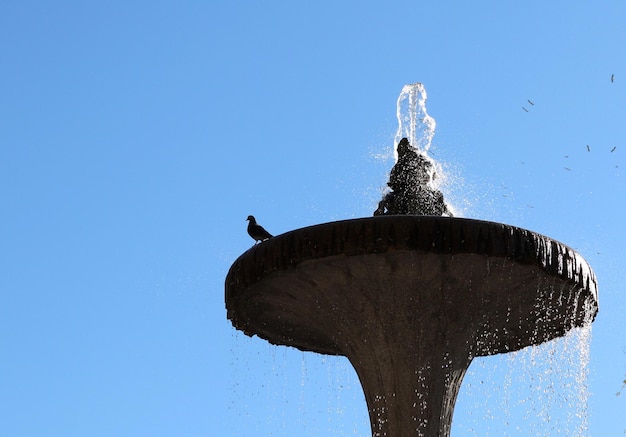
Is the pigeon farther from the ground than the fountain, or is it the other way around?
the pigeon

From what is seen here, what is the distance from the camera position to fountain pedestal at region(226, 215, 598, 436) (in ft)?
32.1

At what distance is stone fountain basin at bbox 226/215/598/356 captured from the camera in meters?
9.76

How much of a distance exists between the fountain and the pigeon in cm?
60

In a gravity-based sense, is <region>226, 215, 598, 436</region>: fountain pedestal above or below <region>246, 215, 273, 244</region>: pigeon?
below

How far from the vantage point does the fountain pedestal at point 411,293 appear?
32.1ft

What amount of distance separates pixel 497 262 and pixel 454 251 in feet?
1.46

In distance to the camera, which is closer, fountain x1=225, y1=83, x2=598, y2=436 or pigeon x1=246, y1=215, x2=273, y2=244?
fountain x1=225, y1=83, x2=598, y2=436

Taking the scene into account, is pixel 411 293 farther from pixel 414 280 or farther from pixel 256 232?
pixel 256 232

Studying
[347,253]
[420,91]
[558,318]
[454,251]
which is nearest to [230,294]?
[347,253]

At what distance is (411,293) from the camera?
10.5m

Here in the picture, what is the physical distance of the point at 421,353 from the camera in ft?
34.9

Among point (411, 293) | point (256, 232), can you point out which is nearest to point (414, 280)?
point (411, 293)

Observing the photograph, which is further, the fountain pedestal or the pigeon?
the pigeon

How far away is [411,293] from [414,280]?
222 millimetres
